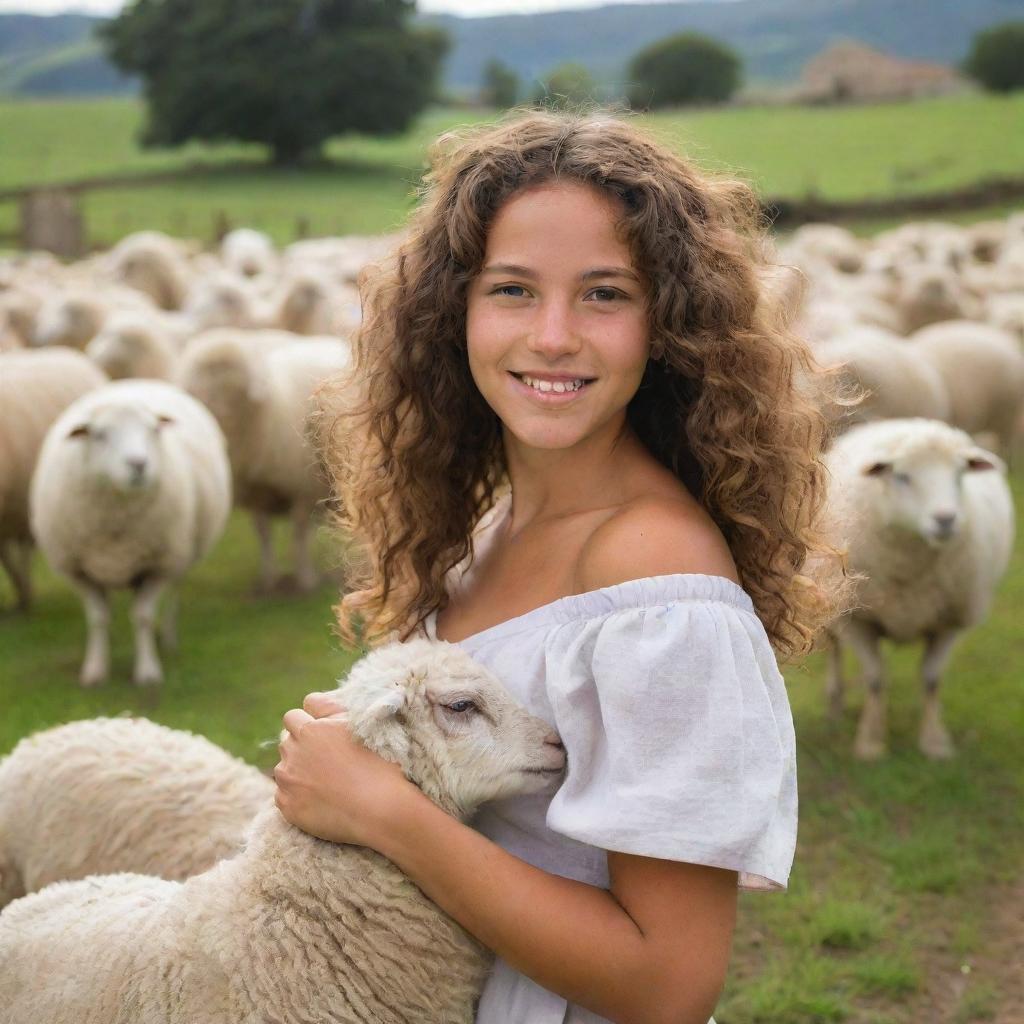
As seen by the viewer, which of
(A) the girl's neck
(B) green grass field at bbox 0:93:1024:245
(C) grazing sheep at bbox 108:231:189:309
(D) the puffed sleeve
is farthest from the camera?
(B) green grass field at bbox 0:93:1024:245

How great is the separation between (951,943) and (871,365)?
15.6 ft

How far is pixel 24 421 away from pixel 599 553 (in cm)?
589

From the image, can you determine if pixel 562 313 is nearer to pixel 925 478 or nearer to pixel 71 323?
pixel 925 478

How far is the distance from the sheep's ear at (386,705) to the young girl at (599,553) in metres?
0.05

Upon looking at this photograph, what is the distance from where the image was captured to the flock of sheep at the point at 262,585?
167 cm

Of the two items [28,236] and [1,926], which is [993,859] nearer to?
[1,926]

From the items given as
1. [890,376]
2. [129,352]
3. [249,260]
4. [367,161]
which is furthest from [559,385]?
[367,161]

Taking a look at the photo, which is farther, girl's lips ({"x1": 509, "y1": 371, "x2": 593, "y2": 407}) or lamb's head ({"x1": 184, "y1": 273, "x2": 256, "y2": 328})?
lamb's head ({"x1": 184, "y1": 273, "x2": 256, "y2": 328})

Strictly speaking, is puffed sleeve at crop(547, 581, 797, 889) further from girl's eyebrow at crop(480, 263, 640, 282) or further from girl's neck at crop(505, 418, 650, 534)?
girl's eyebrow at crop(480, 263, 640, 282)

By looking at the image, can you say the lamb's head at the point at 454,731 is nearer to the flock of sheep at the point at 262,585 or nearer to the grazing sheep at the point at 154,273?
the flock of sheep at the point at 262,585

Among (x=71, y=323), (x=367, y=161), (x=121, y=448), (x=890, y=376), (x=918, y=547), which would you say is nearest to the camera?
(x=918, y=547)

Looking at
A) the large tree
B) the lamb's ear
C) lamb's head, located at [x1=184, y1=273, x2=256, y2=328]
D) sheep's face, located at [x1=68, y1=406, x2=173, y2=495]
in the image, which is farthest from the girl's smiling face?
the large tree

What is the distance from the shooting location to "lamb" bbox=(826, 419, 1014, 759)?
14.9ft

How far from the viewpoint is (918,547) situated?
4.66 metres
